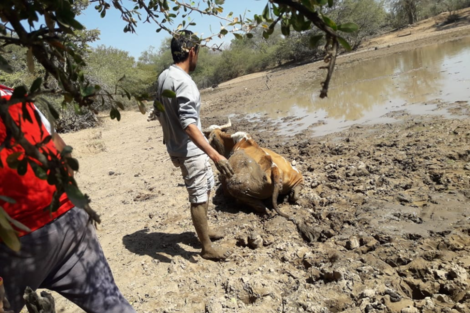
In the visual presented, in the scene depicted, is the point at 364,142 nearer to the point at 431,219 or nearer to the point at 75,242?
the point at 431,219

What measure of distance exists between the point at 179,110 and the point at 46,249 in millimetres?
1638

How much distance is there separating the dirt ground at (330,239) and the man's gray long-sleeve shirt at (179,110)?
1059 mm

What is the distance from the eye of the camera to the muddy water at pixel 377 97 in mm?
8234

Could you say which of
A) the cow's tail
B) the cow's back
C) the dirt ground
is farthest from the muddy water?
the cow's tail

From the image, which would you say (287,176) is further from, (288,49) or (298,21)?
(288,49)

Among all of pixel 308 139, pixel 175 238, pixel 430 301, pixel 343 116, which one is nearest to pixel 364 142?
pixel 308 139

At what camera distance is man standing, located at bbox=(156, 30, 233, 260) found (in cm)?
310

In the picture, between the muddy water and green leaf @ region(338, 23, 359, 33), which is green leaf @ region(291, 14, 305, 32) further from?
the muddy water

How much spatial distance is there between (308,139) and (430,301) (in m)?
5.35

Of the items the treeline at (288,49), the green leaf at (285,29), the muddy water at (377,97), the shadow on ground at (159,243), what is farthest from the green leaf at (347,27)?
the treeline at (288,49)

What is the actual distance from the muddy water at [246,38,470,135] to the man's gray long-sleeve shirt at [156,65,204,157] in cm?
503

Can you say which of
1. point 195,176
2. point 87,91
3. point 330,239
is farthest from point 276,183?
point 87,91

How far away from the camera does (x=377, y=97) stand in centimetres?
1028

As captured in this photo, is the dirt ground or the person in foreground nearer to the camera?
the person in foreground
